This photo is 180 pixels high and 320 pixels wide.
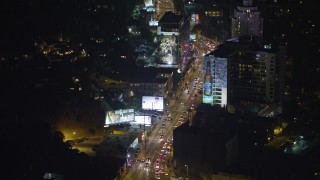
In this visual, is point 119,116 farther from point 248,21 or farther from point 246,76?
point 248,21

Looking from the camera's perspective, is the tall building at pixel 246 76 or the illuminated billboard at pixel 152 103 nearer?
the illuminated billboard at pixel 152 103

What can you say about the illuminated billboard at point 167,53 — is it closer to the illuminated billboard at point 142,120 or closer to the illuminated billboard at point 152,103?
the illuminated billboard at point 152,103

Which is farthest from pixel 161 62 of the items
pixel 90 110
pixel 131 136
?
pixel 131 136

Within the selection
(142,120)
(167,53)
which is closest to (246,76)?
(167,53)

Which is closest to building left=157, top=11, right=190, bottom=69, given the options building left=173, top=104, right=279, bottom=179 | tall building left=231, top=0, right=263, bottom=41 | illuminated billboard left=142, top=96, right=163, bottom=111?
tall building left=231, top=0, right=263, bottom=41

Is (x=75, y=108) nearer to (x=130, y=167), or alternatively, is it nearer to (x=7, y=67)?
(x=7, y=67)

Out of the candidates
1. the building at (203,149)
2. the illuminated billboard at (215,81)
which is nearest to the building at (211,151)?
the building at (203,149)
